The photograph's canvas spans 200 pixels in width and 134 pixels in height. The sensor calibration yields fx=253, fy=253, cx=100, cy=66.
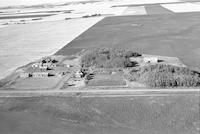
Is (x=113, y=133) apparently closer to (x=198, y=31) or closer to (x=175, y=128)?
(x=175, y=128)

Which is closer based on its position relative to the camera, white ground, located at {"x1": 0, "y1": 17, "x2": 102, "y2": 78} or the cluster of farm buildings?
the cluster of farm buildings

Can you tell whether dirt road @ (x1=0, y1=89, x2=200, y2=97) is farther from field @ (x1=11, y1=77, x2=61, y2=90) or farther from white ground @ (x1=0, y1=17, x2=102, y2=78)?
white ground @ (x1=0, y1=17, x2=102, y2=78)

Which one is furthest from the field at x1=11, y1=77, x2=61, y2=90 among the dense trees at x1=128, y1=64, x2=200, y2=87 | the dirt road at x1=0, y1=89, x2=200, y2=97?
the dense trees at x1=128, y1=64, x2=200, y2=87

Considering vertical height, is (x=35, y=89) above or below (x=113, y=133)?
above

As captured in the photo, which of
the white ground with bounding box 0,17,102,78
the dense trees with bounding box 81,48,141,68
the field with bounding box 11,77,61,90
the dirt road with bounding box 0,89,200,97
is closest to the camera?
the dirt road with bounding box 0,89,200,97

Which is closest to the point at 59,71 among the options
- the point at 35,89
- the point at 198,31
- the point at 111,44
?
the point at 35,89
